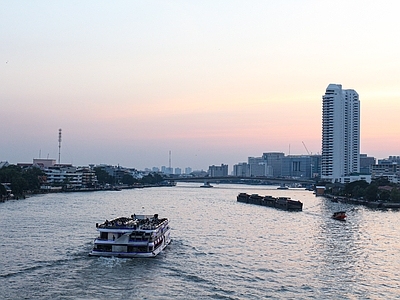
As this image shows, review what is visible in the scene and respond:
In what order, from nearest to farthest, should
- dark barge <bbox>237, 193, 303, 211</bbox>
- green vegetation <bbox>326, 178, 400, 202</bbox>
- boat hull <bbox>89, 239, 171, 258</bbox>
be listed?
boat hull <bbox>89, 239, 171, 258</bbox> < dark barge <bbox>237, 193, 303, 211</bbox> < green vegetation <bbox>326, 178, 400, 202</bbox>

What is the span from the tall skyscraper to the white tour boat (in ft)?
204

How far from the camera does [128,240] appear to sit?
16.4 meters

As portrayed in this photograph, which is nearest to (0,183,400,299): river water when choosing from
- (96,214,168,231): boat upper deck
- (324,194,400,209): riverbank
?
(96,214,168,231): boat upper deck

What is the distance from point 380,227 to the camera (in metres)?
25.6

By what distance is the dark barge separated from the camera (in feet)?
119

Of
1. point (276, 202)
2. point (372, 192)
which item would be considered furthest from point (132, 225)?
point (372, 192)

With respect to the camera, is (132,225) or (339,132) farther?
(339,132)

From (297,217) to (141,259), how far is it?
16.5m

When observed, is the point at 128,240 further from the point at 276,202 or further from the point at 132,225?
the point at 276,202

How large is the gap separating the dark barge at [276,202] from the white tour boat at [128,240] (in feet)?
65.4

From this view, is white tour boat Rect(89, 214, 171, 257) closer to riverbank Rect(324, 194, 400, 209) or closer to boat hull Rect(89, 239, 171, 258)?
boat hull Rect(89, 239, 171, 258)

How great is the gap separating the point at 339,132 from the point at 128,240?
2566 inches

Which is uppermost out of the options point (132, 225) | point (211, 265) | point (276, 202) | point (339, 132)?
point (339, 132)

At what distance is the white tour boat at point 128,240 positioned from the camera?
16.0 metres
